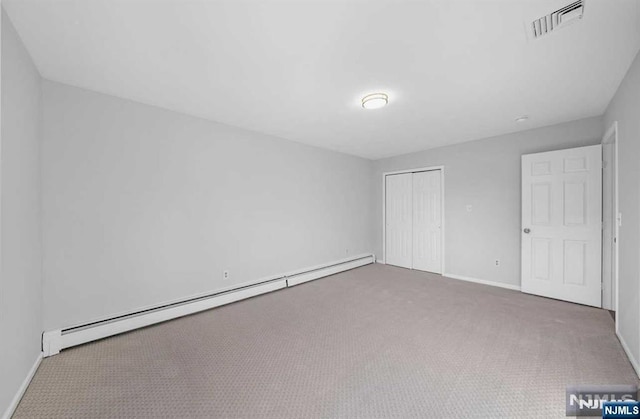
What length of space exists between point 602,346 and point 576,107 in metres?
2.57

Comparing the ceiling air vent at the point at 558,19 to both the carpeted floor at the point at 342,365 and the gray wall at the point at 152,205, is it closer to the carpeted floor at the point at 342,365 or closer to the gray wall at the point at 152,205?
the carpeted floor at the point at 342,365

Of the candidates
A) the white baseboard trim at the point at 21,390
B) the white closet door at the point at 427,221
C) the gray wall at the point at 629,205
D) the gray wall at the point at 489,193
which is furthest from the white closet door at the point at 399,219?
the white baseboard trim at the point at 21,390

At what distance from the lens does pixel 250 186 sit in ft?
12.2

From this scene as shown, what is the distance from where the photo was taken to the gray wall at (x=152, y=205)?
2316 millimetres

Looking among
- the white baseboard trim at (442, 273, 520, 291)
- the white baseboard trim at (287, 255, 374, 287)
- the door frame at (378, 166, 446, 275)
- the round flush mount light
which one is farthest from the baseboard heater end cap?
the white baseboard trim at (442, 273, 520, 291)

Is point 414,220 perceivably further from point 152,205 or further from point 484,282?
point 152,205

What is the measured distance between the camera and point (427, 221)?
5031 millimetres

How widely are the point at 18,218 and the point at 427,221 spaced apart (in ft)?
17.6

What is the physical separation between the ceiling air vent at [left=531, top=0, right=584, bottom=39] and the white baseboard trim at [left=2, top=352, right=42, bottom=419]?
4037mm

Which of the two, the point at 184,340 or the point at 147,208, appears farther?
the point at 147,208

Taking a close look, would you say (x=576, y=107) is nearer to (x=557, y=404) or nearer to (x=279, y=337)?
(x=557, y=404)

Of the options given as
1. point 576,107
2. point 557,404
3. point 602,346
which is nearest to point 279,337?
point 557,404

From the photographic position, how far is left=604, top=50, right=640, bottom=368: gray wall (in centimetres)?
198

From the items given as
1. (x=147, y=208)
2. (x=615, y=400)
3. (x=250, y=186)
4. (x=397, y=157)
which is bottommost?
(x=615, y=400)
